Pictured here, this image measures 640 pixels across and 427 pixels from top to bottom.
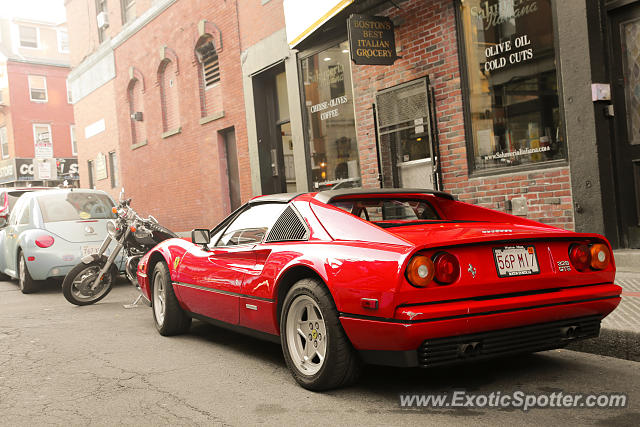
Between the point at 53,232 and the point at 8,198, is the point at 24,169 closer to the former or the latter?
the point at 8,198

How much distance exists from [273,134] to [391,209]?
9246 millimetres

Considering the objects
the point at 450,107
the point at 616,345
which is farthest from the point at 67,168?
the point at 616,345

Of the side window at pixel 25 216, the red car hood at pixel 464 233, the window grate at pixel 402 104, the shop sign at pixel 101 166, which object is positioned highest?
the shop sign at pixel 101 166

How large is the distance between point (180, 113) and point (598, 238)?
569 inches

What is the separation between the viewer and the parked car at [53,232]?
9758 mm

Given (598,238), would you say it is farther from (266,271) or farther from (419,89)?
(419,89)

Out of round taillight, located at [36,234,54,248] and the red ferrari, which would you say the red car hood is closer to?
the red ferrari

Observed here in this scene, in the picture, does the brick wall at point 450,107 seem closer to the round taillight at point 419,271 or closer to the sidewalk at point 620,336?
the sidewalk at point 620,336

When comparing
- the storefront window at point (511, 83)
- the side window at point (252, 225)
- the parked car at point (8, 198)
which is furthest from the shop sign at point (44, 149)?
the side window at point (252, 225)

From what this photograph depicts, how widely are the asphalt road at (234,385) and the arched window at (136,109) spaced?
14.8 m

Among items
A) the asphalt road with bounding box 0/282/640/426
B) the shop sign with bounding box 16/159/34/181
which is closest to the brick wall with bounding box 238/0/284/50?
the asphalt road with bounding box 0/282/640/426

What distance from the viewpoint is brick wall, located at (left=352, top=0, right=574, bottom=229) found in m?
7.88

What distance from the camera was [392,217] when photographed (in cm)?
543

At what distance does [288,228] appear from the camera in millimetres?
4523
